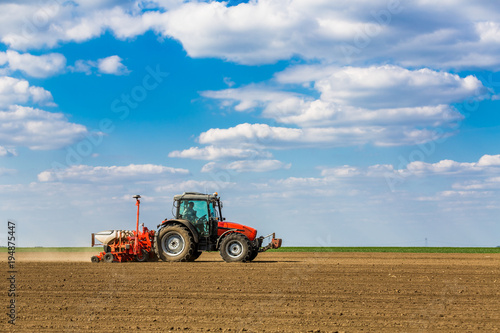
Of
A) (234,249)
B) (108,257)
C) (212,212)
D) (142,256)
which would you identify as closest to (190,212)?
(212,212)

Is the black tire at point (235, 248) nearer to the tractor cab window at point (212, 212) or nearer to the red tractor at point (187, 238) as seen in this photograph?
the red tractor at point (187, 238)

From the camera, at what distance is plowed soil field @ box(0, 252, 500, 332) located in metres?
9.70

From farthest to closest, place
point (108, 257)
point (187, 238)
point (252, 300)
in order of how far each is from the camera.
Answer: point (108, 257) → point (187, 238) → point (252, 300)

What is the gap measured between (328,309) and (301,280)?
4396 mm

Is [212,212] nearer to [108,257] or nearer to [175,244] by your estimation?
[175,244]

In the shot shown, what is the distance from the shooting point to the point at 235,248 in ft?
67.3

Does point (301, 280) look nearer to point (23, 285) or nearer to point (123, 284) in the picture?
point (123, 284)

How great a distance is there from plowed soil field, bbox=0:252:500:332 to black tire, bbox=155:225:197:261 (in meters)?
1.59

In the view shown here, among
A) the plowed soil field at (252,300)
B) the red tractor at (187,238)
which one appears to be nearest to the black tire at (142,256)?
the red tractor at (187,238)

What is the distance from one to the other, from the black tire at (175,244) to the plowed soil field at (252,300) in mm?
1588

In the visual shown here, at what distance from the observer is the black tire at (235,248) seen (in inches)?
797

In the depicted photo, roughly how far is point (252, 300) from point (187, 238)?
317 inches

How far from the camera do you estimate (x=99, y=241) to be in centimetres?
2095

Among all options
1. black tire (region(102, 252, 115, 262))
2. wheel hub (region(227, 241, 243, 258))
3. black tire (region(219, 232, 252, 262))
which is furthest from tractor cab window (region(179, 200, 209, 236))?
black tire (region(102, 252, 115, 262))
